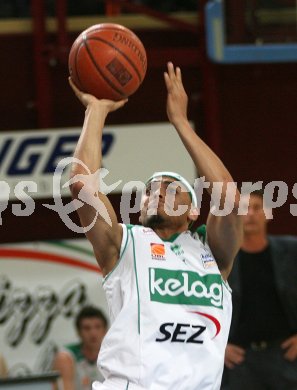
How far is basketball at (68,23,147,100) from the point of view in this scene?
448cm

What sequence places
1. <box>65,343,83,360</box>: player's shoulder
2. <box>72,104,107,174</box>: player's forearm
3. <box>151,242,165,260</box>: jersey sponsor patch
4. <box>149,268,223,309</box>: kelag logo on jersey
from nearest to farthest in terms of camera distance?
<box>72,104,107,174</box>: player's forearm < <box>149,268,223,309</box>: kelag logo on jersey < <box>151,242,165,260</box>: jersey sponsor patch < <box>65,343,83,360</box>: player's shoulder

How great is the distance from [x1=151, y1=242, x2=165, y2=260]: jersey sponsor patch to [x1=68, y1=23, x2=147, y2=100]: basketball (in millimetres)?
676

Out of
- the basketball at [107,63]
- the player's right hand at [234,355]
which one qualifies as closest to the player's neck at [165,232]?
the basketball at [107,63]

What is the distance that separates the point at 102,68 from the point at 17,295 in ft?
15.8

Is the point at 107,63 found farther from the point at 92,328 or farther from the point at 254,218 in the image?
the point at 92,328

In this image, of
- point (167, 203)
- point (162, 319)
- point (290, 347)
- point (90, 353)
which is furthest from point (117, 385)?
point (90, 353)

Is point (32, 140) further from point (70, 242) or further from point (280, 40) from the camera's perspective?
point (280, 40)

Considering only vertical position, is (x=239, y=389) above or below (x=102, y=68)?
below

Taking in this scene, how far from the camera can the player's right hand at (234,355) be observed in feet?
21.7

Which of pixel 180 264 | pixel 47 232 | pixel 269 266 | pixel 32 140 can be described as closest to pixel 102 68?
pixel 180 264

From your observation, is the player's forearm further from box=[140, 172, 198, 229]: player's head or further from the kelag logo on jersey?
the kelag logo on jersey

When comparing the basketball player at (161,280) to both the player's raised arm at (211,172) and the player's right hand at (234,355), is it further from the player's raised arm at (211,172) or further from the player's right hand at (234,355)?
the player's right hand at (234,355)

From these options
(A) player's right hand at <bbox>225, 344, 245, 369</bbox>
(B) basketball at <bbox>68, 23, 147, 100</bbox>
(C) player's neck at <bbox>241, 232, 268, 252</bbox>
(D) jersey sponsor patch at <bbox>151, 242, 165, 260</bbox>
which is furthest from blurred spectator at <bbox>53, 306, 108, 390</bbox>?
(B) basketball at <bbox>68, 23, 147, 100</bbox>

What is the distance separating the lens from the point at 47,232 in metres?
9.88
